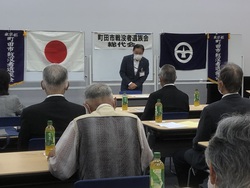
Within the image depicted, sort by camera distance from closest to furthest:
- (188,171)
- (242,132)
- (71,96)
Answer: (242,132) → (188,171) → (71,96)

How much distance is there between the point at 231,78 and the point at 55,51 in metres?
5.25

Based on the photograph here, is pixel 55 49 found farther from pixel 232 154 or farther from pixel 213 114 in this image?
pixel 232 154

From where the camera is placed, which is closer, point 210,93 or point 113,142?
point 113,142

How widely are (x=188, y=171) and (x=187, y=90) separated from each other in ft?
18.6

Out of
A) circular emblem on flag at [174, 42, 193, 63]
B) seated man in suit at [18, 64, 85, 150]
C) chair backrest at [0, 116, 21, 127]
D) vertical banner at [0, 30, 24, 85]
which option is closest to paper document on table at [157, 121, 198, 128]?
seated man in suit at [18, 64, 85, 150]

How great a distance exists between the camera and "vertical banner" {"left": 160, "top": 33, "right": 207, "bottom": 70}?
28.7 feet

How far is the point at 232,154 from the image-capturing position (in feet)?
3.71

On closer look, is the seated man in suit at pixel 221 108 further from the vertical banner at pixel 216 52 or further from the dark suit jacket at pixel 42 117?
the vertical banner at pixel 216 52

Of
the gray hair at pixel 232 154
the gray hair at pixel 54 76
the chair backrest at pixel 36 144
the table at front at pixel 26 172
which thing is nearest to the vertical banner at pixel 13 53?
the gray hair at pixel 54 76

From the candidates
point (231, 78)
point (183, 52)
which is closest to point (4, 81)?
point (231, 78)

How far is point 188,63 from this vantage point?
8922 mm

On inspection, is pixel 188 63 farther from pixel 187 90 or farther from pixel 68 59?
pixel 68 59

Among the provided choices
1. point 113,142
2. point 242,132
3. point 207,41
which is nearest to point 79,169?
point 113,142

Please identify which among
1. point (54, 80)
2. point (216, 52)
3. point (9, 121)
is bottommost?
point (9, 121)
